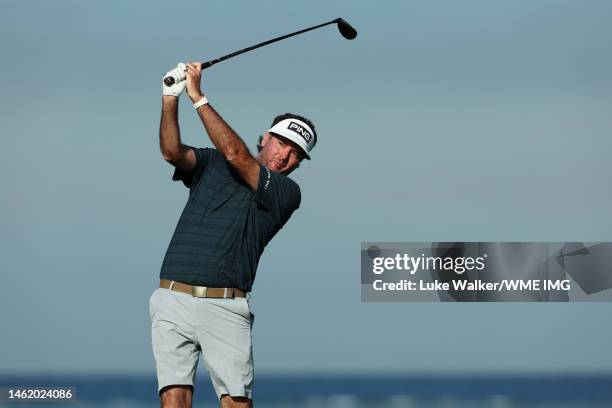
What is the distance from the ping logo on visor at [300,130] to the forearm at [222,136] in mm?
407

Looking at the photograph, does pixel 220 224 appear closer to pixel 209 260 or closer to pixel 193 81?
pixel 209 260

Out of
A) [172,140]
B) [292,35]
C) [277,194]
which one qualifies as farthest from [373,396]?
[172,140]

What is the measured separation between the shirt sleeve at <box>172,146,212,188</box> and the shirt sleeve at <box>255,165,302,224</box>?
11.2 inches

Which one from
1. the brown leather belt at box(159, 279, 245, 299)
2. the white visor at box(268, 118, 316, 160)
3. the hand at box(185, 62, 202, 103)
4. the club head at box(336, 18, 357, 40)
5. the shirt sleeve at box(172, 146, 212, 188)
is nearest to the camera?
the hand at box(185, 62, 202, 103)

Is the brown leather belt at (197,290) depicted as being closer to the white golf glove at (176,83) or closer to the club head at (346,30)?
the white golf glove at (176,83)

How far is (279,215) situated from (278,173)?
206 mm

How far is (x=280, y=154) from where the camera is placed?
6.45 meters

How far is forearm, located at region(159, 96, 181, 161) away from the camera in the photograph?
5.99m

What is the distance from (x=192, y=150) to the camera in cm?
621

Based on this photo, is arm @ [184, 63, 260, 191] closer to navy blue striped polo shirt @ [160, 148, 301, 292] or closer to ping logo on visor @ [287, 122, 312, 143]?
navy blue striped polo shirt @ [160, 148, 301, 292]

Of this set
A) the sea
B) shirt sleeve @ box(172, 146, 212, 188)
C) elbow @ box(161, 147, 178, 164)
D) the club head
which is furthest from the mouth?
the sea

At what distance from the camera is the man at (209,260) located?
602cm

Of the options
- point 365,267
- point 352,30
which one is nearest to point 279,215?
point 352,30

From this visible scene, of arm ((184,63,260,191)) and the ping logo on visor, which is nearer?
arm ((184,63,260,191))
